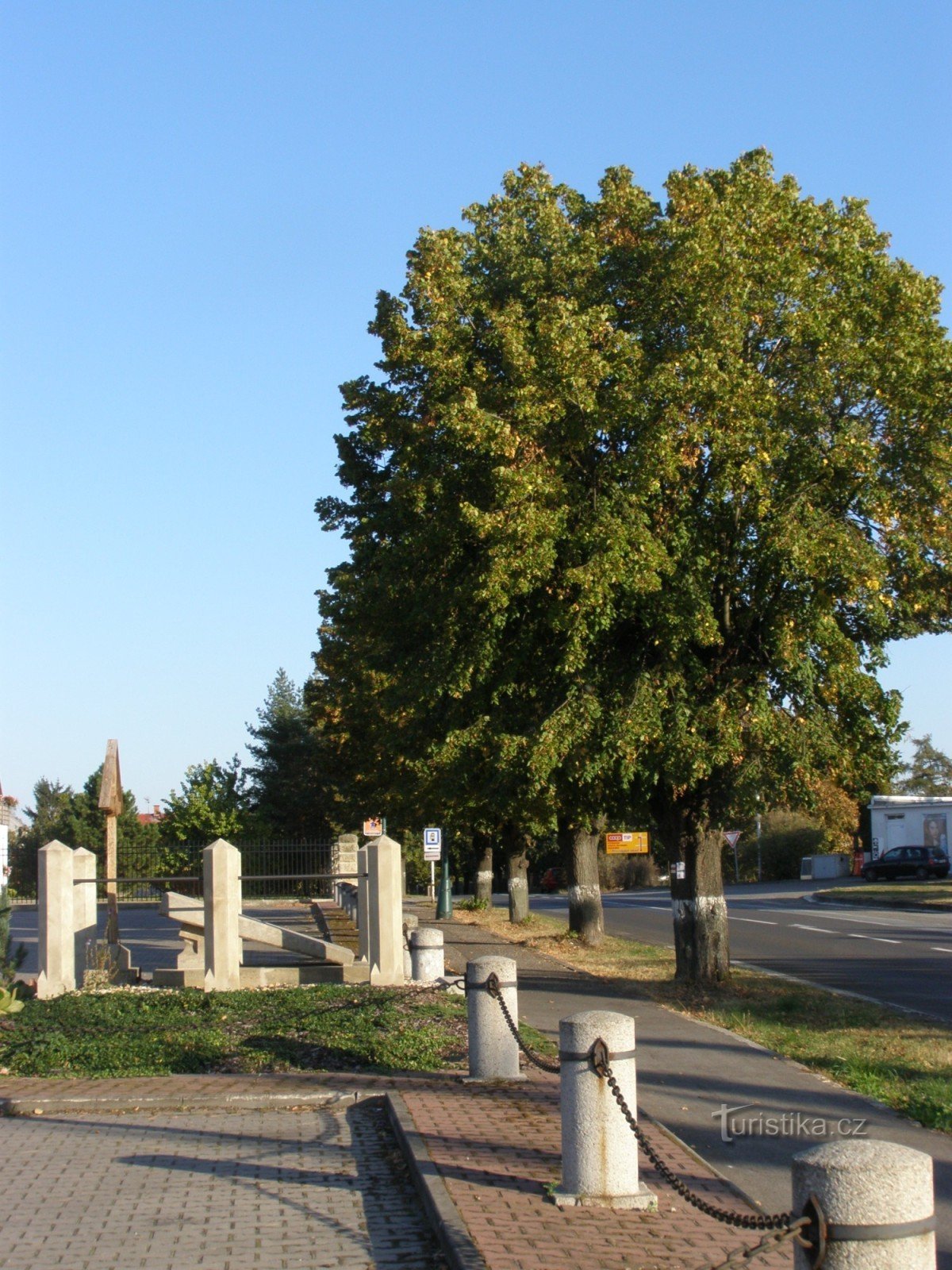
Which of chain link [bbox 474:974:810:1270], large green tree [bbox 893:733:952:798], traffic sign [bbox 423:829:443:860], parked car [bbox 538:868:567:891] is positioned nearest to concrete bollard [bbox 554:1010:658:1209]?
chain link [bbox 474:974:810:1270]

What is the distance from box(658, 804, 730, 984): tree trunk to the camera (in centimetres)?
1567

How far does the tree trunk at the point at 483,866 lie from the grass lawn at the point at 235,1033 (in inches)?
975

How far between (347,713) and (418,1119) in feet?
74.4

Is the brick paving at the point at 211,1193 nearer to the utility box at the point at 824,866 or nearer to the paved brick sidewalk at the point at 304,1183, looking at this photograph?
the paved brick sidewalk at the point at 304,1183

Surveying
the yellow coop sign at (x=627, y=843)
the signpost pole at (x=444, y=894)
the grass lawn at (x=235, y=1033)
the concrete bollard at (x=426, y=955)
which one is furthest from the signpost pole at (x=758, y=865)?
the grass lawn at (x=235, y=1033)

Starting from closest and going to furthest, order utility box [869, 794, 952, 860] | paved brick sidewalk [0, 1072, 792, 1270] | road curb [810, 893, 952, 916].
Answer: paved brick sidewalk [0, 1072, 792, 1270]
road curb [810, 893, 952, 916]
utility box [869, 794, 952, 860]

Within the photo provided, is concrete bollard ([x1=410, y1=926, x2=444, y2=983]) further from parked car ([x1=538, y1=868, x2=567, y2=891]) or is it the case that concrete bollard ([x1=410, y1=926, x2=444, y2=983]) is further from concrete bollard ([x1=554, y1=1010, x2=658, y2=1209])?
parked car ([x1=538, y1=868, x2=567, y2=891])

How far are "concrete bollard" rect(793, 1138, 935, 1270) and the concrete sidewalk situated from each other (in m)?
2.55

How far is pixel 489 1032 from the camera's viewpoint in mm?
9047

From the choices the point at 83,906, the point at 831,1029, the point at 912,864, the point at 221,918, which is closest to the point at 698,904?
the point at 831,1029

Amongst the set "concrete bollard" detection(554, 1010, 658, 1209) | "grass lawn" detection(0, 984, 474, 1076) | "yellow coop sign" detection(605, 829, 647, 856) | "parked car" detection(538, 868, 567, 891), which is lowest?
"parked car" detection(538, 868, 567, 891)

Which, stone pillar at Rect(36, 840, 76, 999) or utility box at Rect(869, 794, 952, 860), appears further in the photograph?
utility box at Rect(869, 794, 952, 860)

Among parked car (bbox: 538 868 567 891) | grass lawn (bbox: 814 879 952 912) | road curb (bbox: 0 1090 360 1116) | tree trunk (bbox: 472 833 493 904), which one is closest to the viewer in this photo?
road curb (bbox: 0 1090 360 1116)

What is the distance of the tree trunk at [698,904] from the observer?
51.4ft
